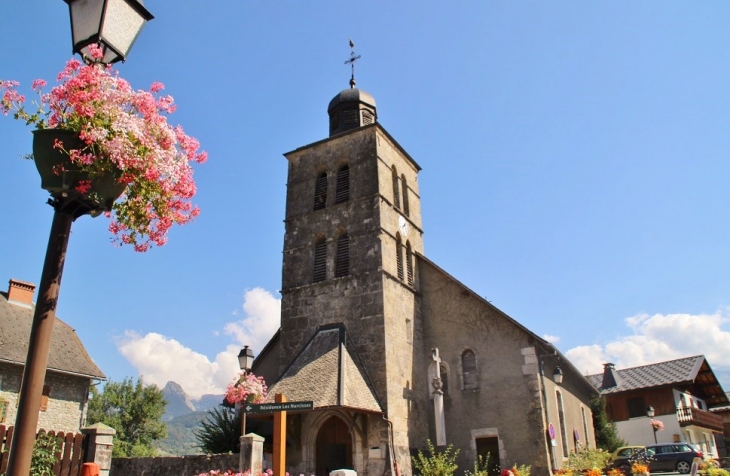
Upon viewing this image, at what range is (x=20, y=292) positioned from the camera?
80.7 ft

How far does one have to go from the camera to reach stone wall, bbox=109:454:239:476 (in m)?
13.6

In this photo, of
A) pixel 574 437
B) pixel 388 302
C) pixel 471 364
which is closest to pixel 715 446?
pixel 574 437

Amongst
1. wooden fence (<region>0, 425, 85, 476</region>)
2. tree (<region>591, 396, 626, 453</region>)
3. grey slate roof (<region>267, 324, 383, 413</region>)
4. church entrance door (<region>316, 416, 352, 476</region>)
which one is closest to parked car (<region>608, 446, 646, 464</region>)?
tree (<region>591, 396, 626, 453</region>)

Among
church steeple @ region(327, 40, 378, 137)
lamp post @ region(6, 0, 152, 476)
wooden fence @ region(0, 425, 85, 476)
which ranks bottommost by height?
wooden fence @ region(0, 425, 85, 476)

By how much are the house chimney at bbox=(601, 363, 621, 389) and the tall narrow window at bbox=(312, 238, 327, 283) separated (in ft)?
82.5

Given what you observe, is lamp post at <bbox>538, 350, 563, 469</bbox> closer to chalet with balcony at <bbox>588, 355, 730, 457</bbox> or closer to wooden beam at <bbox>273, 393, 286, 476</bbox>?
wooden beam at <bbox>273, 393, 286, 476</bbox>

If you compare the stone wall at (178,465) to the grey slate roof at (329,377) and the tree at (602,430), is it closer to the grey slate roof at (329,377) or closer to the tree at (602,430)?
the grey slate roof at (329,377)

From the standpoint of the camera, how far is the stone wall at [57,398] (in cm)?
1998

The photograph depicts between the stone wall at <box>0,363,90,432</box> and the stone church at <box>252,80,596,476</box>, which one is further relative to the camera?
the stone wall at <box>0,363,90,432</box>

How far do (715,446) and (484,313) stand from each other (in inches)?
1311

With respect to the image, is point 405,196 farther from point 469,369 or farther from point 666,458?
point 666,458

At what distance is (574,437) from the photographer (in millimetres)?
22812

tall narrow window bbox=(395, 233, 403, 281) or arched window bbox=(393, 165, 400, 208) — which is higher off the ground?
arched window bbox=(393, 165, 400, 208)

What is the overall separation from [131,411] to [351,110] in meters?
34.9
